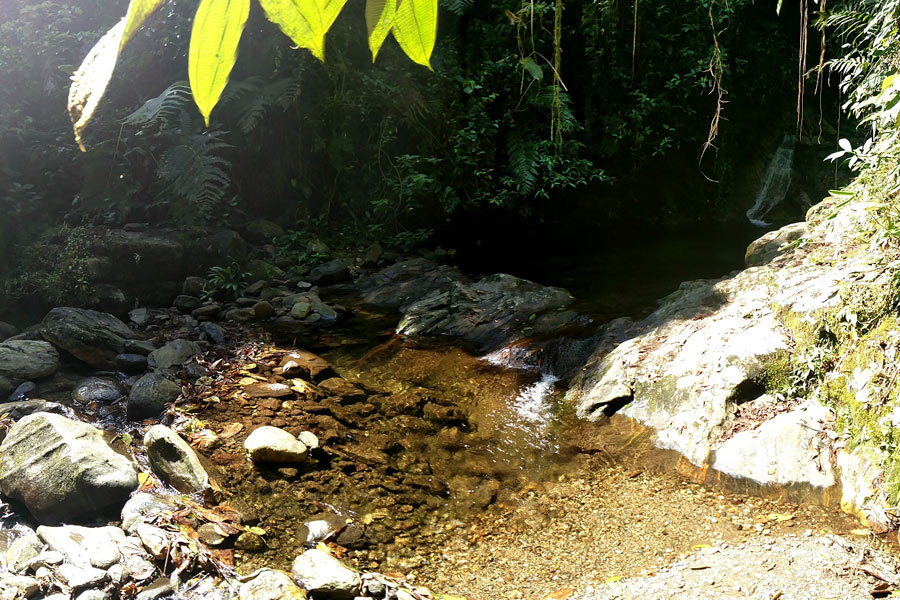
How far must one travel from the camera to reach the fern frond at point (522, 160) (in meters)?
7.70

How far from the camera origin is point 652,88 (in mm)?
9391

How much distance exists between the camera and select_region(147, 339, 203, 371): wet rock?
498 centimetres

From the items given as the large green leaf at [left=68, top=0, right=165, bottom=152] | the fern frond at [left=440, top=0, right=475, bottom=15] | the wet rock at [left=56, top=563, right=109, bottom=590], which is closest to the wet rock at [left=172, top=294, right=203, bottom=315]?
the wet rock at [left=56, top=563, right=109, bottom=590]

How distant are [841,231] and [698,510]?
81.3 inches

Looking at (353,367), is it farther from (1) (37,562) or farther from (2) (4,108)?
(2) (4,108)

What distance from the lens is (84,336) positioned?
4.95 m

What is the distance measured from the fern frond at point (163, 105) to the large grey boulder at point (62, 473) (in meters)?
2.44

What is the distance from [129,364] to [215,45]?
5.24m

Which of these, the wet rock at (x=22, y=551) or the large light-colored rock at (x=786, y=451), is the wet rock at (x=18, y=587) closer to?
the wet rock at (x=22, y=551)

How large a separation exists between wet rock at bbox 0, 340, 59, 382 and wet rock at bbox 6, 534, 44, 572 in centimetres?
195

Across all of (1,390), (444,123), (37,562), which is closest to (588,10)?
(444,123)

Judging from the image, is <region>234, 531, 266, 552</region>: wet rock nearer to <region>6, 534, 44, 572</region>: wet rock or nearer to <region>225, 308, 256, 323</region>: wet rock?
<region>6, 534, 44, 572</region>: wet rock

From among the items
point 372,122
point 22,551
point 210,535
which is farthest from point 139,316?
point 372,122

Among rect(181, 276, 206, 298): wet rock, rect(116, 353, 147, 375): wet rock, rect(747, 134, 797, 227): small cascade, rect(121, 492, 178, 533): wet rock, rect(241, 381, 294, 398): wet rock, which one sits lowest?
rect(121, 492, 178, 533): wet rock
